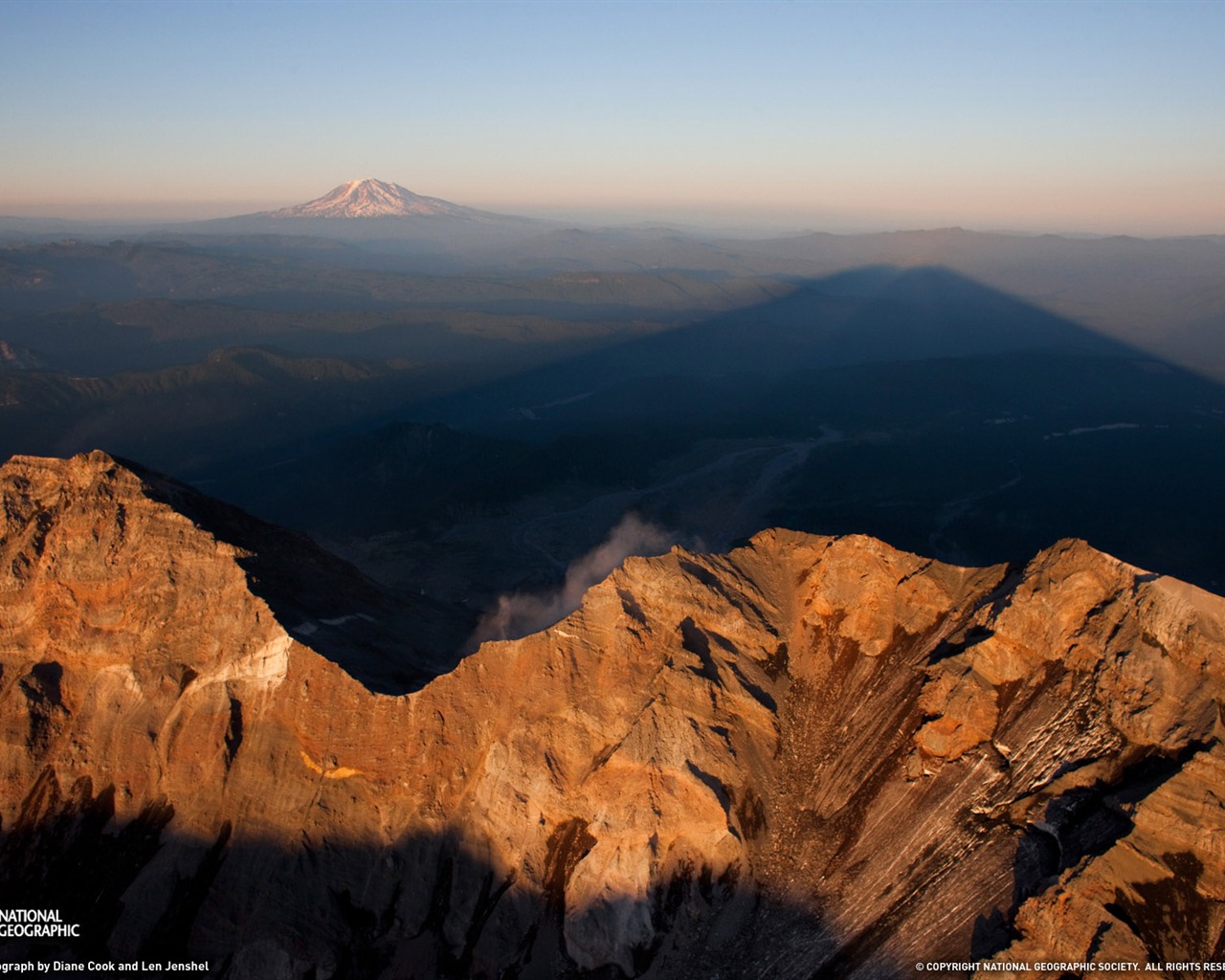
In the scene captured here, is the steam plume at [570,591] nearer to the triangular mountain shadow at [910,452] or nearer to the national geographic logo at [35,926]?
the triangular mountain shadow at [910,452]

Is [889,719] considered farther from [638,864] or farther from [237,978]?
[237,978]

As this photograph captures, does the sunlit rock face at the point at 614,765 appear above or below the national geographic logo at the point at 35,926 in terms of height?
above

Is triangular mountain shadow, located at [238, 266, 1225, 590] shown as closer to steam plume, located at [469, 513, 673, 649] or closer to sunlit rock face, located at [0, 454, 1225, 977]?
steam plume, located at [469, 513, 673, 649]

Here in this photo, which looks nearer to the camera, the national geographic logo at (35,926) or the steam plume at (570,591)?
the national geographic logo at (35,926)

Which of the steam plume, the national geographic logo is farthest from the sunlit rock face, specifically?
the steam plume

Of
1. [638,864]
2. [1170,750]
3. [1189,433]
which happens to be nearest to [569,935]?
[638,864]

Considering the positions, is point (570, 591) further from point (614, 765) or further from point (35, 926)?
point (35, 926)

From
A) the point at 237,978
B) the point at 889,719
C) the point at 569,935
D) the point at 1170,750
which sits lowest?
the point at 237,978

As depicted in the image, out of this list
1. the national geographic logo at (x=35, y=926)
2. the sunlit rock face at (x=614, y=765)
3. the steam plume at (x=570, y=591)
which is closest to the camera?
the sunlit rock face at (x=614, y=765)

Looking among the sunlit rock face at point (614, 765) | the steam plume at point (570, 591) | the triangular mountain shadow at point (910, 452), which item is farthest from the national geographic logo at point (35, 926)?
the triangular mountain shadow at point (910, 452)
